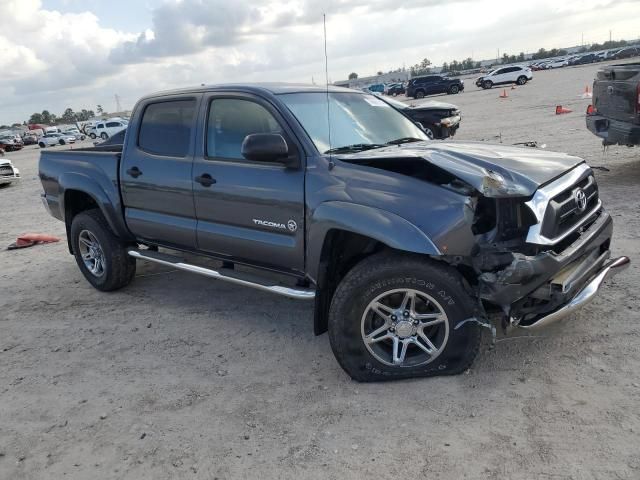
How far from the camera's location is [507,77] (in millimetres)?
46844

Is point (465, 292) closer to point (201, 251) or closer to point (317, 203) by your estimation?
point (317, 203)

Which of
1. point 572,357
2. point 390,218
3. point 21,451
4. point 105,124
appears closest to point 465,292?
point 390,218

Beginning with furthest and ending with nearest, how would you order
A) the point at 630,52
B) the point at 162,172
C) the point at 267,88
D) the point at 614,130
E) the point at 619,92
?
the point at 630,52 → the point at 614,130 → the point at 619,92 → the point at 162,172 → the point at 267,88

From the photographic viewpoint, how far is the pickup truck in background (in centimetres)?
755

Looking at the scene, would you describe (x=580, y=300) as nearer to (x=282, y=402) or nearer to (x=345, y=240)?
(x=345, y=240)

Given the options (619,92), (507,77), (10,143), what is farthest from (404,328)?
(507,77)

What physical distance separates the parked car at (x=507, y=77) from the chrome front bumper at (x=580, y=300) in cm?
4658

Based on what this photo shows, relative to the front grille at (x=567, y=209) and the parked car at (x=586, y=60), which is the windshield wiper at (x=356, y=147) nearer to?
the front grille at (x=567, y=209)

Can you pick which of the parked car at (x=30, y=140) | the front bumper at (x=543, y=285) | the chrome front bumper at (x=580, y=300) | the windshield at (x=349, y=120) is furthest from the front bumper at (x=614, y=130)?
the parked car at (x=30, y=140)

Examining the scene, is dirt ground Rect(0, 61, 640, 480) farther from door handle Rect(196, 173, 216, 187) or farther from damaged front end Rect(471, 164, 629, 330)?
door handle Rect(196, 173, 216, 187)

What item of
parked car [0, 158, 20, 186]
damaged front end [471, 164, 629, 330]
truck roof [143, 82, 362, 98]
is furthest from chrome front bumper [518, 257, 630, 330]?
parked car [0, 158, 20, 186]

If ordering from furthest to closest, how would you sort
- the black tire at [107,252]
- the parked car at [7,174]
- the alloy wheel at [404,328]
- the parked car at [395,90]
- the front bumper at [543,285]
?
the parked car at [395,90] < the parked car at [7,174] < the black tire at [107,252] < the alloy wheel at [404,328] < the front bumper at [543,285]

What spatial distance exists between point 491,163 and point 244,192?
5.80ft

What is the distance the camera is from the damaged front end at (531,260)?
3176 millimetres
